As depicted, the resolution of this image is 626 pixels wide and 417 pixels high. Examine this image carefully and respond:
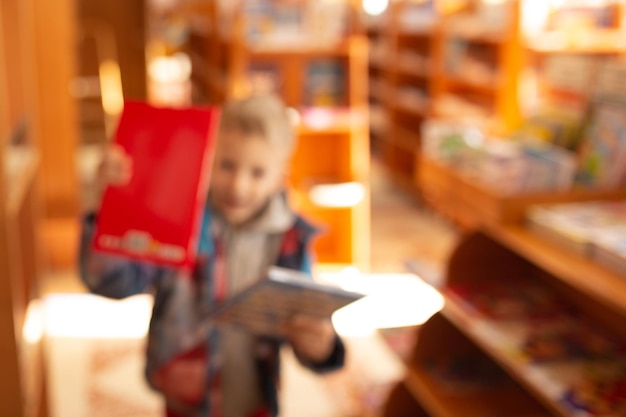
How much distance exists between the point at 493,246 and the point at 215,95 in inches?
142

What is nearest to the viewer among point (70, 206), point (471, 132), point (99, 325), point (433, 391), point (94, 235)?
point (94, 235)

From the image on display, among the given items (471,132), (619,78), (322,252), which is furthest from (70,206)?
(619,78)

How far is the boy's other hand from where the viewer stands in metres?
1.58

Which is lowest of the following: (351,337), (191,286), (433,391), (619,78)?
(351,337)

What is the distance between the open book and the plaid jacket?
0.09 m

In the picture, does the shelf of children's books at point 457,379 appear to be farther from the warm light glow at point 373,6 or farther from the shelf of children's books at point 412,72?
the warm light glow at point 373,6

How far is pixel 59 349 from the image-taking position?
3.47 metres

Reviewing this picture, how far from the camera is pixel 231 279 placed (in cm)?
164

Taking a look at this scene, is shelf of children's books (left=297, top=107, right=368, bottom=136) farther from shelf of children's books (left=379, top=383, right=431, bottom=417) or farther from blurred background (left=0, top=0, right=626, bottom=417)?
shelf of children's books (left=379, top=383, right=431, bottom=417)

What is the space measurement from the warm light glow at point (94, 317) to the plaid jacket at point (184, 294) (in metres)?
2.00

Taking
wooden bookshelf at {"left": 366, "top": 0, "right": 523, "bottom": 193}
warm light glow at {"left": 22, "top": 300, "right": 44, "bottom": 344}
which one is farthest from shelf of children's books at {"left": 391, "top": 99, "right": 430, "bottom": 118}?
warm light glow at {"left": 22, "top": 300, "right": 44, "bottom": 344}

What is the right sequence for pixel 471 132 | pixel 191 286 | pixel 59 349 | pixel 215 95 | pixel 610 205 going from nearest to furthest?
pixel 191 286
pixel 610 205
pixel 471 132
pixel 59 349
pixel 215 95

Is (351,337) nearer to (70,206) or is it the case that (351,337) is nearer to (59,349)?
(59,349)

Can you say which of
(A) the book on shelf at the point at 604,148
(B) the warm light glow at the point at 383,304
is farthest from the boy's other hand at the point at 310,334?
(B) the warm light glow at the point at 383,304
